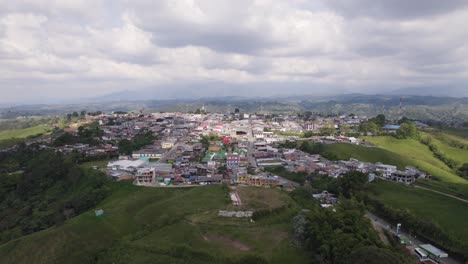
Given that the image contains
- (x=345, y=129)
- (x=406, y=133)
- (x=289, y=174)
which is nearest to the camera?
(x=289, y=174)

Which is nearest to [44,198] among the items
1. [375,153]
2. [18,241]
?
[18,241]

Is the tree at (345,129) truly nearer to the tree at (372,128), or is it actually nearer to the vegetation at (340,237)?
the tree at (372,128)

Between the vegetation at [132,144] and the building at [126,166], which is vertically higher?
the vegetation at [132,144]

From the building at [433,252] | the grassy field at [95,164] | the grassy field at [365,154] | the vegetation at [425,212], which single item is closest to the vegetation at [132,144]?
the grassy field at [95,164]

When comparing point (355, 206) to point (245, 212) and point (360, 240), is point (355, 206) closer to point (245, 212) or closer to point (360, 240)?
point (360, 240)

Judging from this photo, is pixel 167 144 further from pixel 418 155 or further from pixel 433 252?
pixel 418 155

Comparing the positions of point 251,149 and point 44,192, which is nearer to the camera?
point 44,192

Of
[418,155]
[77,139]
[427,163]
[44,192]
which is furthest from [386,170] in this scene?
[77,139]
